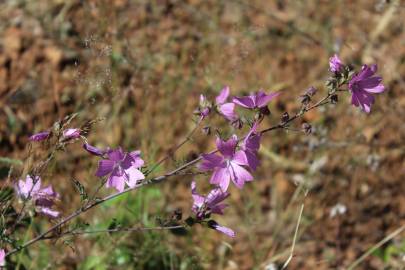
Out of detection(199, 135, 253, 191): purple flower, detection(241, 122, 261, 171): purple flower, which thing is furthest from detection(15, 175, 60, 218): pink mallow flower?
detection(241, 122, 261, 171): purple flower

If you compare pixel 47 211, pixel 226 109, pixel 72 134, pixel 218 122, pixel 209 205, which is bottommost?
pixel 218 122

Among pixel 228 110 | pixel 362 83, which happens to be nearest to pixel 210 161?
pixel 228 110

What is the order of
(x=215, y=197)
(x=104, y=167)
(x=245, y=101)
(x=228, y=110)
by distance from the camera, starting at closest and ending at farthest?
(x=104, y=167)
(x=245, y=101)
(x=215, y=197)
(x=228, y=110)

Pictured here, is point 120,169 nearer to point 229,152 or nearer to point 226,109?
point 229,152

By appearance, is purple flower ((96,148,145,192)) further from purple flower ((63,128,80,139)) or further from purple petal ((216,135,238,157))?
purple petal ((216,135,238,157))

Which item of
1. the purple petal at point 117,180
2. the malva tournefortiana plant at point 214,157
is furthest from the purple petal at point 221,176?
the purple petal at point 117,180

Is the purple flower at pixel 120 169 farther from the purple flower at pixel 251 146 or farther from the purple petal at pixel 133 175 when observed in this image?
the purple flower at pixel 251 146

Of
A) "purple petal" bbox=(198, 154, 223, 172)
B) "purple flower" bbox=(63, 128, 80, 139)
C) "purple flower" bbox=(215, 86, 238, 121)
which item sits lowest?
"purple flower" bbox=(215, 86, 238, 121)
